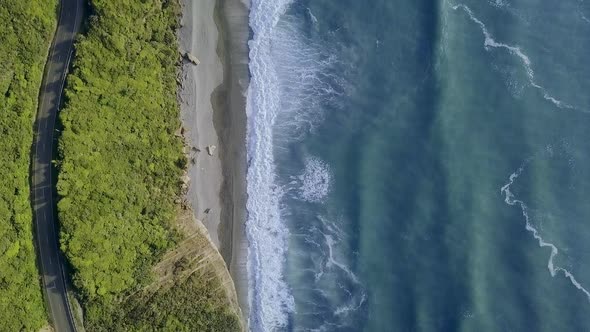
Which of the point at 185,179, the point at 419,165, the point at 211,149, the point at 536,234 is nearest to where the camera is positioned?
the point at 536,234

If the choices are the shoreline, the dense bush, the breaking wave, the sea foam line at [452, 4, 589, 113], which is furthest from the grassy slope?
the sea foam line at [452, 4, 589, 113]

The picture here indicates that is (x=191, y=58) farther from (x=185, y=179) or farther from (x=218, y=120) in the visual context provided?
(x=185, y=179)

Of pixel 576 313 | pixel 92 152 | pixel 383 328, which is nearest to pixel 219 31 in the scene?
pixel 92 152

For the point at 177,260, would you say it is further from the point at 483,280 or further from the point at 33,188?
the point at 483,280

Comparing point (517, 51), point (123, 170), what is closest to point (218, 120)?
point (123, 170)

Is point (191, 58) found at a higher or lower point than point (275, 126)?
higher

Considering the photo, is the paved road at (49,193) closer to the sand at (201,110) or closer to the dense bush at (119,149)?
the dense bush at (119,149)
